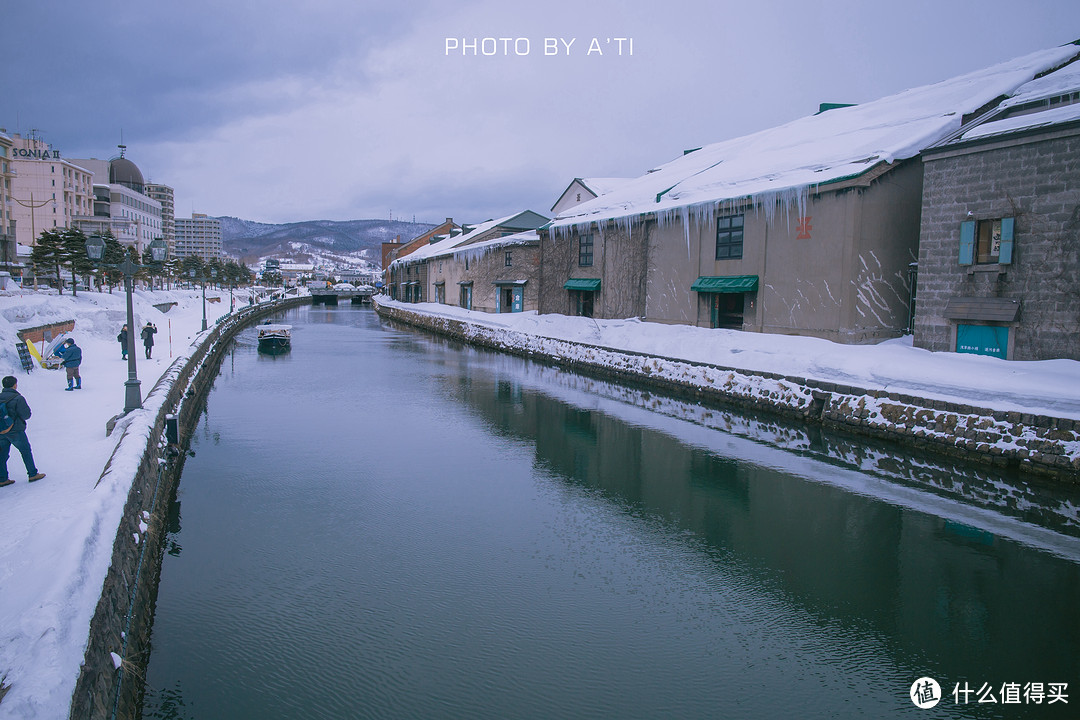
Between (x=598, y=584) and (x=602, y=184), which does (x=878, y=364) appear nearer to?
(x=598, y=584)

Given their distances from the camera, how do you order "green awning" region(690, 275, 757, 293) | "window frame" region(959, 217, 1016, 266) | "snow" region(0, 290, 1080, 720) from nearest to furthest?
1. "snow" region(0, 290, 1080, 720)
2. "window frame" region(959, 217, 1016, 266)
3. "green awning" region(690, 275, 757, 293)

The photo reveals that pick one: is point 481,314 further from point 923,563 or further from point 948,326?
point 923,563

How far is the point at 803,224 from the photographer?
2311 cm

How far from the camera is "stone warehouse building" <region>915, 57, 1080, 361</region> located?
15.8 meters

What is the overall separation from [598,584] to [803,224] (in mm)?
18248

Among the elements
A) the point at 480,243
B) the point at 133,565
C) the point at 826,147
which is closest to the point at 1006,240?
the point at 826,147

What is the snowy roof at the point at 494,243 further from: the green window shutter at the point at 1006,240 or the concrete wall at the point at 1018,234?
the green window shutter at the point at 1006,240

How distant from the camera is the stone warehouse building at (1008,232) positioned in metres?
15.8

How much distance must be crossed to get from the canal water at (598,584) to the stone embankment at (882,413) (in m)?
0.75

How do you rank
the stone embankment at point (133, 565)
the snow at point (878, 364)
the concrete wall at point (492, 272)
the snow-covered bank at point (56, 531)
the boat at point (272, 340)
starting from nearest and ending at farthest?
the snow-covered bank at point (56, 531) → the stone embankment at point (133, 565) → the snow at point (878, 364) → the boat at point (272, 340) → the concrete wall at point (492, 272)

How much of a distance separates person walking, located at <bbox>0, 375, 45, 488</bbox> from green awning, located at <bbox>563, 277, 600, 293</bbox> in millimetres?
28119

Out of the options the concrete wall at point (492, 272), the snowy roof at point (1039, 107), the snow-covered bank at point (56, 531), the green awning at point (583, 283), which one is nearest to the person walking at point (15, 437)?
the snow-covered bank at point (56, 531)

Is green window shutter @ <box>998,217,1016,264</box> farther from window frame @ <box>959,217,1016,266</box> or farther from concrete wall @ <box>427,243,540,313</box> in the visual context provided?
concrete wall @ <box>427,243,540,313</box>

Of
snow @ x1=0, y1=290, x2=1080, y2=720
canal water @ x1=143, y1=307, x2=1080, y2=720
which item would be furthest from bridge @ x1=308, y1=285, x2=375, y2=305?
canal water @ x1=143, y1=307, x2=1080, y2=720
